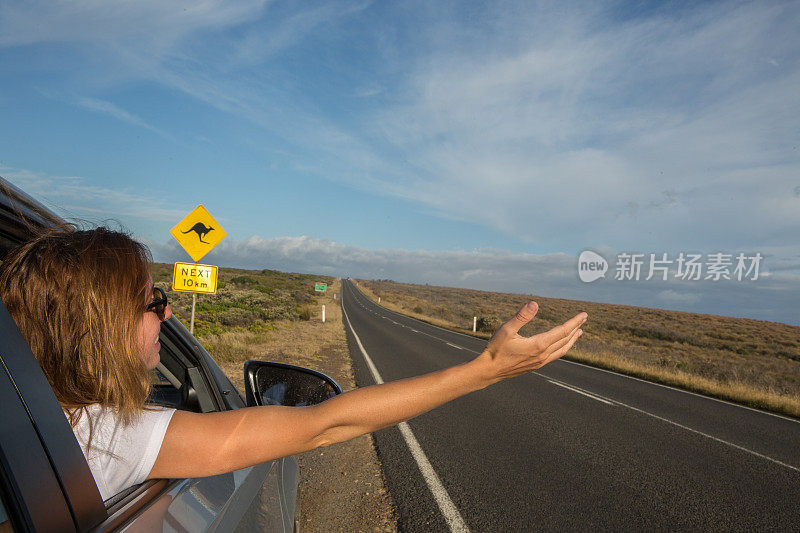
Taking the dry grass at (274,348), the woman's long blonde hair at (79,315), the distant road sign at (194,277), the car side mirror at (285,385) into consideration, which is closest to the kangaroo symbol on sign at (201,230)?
the distant road sign at (194,277)

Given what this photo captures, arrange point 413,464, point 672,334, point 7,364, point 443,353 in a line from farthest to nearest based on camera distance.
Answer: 1. point 672,334
2. point 443,353
3. point 413,464
4. point 7,364

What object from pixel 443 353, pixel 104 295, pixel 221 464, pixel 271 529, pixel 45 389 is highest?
pixel 104 295

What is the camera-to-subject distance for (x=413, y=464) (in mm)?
4785

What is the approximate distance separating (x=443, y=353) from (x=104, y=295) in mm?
13310

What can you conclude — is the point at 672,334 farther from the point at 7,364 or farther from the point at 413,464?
the point at 7,364

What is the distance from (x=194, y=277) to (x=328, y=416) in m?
8.29

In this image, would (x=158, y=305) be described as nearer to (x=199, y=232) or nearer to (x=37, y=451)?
(x=37, y=451)

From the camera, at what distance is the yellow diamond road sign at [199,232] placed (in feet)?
27.8

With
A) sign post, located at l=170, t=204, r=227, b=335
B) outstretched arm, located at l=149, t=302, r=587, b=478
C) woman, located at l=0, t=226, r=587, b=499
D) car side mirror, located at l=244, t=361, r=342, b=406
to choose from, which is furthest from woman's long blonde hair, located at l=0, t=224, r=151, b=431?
sign post, located at l=170, t=204, r=227, b=335

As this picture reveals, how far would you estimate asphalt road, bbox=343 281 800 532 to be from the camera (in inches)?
147

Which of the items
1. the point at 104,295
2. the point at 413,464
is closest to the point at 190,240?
the point at 413,464

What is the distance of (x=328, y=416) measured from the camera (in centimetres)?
123

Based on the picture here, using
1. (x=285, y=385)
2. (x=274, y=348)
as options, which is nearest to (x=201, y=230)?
(x=274, y=348)

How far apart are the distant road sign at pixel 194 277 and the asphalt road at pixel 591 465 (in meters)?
3.58
